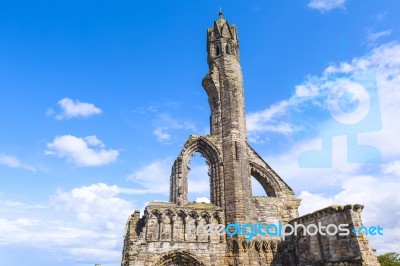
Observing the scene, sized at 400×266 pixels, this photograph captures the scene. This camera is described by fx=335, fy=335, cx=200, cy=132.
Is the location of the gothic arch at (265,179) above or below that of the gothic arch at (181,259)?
above

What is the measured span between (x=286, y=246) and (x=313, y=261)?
181 cm

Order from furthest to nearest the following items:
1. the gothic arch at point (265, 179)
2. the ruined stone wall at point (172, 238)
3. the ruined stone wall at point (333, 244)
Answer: the gothic arch at point (265, 179) → the ruined stone wall at point (172, 238) → the ruined stone wall at point (333, 244)

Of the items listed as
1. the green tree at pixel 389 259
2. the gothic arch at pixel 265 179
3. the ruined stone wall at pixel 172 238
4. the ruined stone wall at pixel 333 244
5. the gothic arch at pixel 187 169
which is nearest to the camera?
the ruined stone wall at pixel 333 244

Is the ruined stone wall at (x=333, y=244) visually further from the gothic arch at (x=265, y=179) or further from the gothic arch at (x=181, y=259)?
the gothic arch at (x=181, y=259)

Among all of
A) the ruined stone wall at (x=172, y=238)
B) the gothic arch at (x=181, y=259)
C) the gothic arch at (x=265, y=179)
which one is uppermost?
the gothic arch at (x=265, y=179)

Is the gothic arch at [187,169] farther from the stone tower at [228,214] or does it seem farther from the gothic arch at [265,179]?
the gothic arch at [265,179]

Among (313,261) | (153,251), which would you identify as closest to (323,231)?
(313,261)

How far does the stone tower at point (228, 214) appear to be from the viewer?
13.3m

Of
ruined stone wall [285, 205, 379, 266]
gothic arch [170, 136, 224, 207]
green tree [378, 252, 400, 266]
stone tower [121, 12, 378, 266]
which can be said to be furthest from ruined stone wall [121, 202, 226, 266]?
green tree [378, 252, 400, 266]

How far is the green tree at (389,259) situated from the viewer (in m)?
28.3

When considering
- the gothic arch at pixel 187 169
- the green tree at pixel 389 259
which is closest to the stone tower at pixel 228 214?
the gothic arch at pixel 187 169

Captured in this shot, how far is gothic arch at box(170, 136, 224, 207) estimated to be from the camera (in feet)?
51.3

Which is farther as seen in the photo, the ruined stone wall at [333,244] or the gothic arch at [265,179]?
the gothic arch at [265,179]

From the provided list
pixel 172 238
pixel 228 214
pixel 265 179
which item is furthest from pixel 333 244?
pixel 172 238
